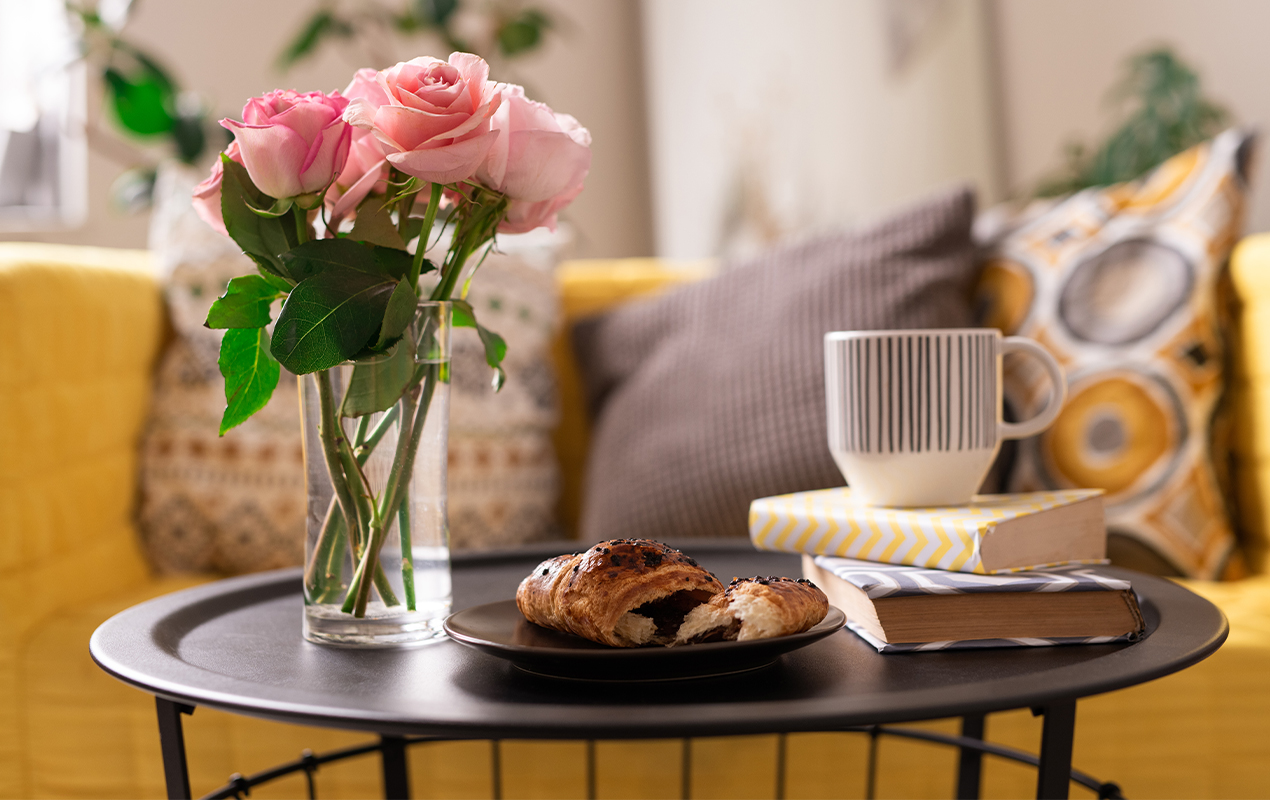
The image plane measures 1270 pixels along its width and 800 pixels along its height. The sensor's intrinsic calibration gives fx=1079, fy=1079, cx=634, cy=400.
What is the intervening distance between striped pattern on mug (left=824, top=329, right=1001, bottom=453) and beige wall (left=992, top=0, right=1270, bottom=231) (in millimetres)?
1471

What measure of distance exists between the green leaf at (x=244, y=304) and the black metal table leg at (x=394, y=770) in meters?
0.43

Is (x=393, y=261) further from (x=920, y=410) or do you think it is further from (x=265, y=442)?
(x=265, y=442)

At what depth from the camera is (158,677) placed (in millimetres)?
529

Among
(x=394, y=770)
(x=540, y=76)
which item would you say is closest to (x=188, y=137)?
(x=540, y=76)

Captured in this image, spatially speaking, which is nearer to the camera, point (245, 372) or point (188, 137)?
point (245, 372)

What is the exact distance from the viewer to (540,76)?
2893 mm

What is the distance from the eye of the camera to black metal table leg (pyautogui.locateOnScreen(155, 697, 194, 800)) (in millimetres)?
609

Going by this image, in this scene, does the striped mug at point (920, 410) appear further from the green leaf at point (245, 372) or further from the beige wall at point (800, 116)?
the beige wall at point (800, 116)

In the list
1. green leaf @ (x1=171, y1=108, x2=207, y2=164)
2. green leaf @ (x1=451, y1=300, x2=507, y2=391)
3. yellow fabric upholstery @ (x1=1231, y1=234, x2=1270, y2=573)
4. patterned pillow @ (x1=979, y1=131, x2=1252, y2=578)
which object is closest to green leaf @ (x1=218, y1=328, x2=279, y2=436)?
green leaf @ (x1=451, y1=300, x2=507, y2=391)

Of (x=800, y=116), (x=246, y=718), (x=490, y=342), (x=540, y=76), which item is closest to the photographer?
(x=490, y=342)

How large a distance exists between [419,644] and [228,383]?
18 centimetres

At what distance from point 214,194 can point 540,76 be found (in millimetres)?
2413

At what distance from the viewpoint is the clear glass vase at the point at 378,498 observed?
599mm

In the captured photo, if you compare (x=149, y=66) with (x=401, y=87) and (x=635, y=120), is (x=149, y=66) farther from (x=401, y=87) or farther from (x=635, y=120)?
(x=401, y=87)
